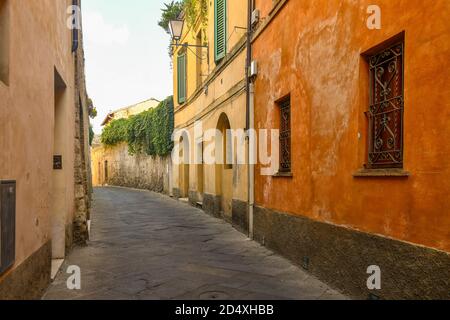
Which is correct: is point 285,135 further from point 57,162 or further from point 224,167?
point 224,167

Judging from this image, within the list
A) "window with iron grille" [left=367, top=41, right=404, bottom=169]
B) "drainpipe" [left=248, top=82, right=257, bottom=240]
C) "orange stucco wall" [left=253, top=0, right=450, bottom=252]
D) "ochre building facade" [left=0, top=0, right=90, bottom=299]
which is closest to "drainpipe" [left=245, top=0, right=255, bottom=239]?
"drainpipe" [left=248, top=82, right=257, bottom=240]

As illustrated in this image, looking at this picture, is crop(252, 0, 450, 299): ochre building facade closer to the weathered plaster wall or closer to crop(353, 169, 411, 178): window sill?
crop(353, 169, 411, 178): window sill

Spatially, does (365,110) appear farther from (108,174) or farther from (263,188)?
(108,174)

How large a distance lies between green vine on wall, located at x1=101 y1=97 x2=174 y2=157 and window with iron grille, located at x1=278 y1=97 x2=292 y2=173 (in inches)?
477

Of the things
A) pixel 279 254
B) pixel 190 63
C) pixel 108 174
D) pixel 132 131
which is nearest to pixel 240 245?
→ pixel 279 254

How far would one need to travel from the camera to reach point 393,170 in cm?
348

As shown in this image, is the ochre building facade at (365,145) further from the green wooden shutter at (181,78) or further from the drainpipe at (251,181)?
the green wooden shutter at (181,78)

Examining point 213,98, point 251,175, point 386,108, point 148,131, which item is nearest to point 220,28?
point 213,98

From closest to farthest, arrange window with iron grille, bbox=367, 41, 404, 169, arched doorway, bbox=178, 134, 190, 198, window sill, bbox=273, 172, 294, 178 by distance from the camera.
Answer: window with iron grille, bbox=367, 41, 404, 169
window sill, bbox=273, 172, 294, 178
arched doorway, bbox=178, 134, 190, 198

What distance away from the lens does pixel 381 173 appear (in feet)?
11.8

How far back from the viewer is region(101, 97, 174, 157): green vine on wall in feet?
61.5

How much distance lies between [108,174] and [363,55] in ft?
103

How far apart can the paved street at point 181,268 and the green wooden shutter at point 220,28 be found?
15.7ft

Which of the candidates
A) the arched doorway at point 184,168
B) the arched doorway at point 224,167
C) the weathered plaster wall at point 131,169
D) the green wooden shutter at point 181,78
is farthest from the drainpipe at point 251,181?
the weathered plaster wall at point 131,169
